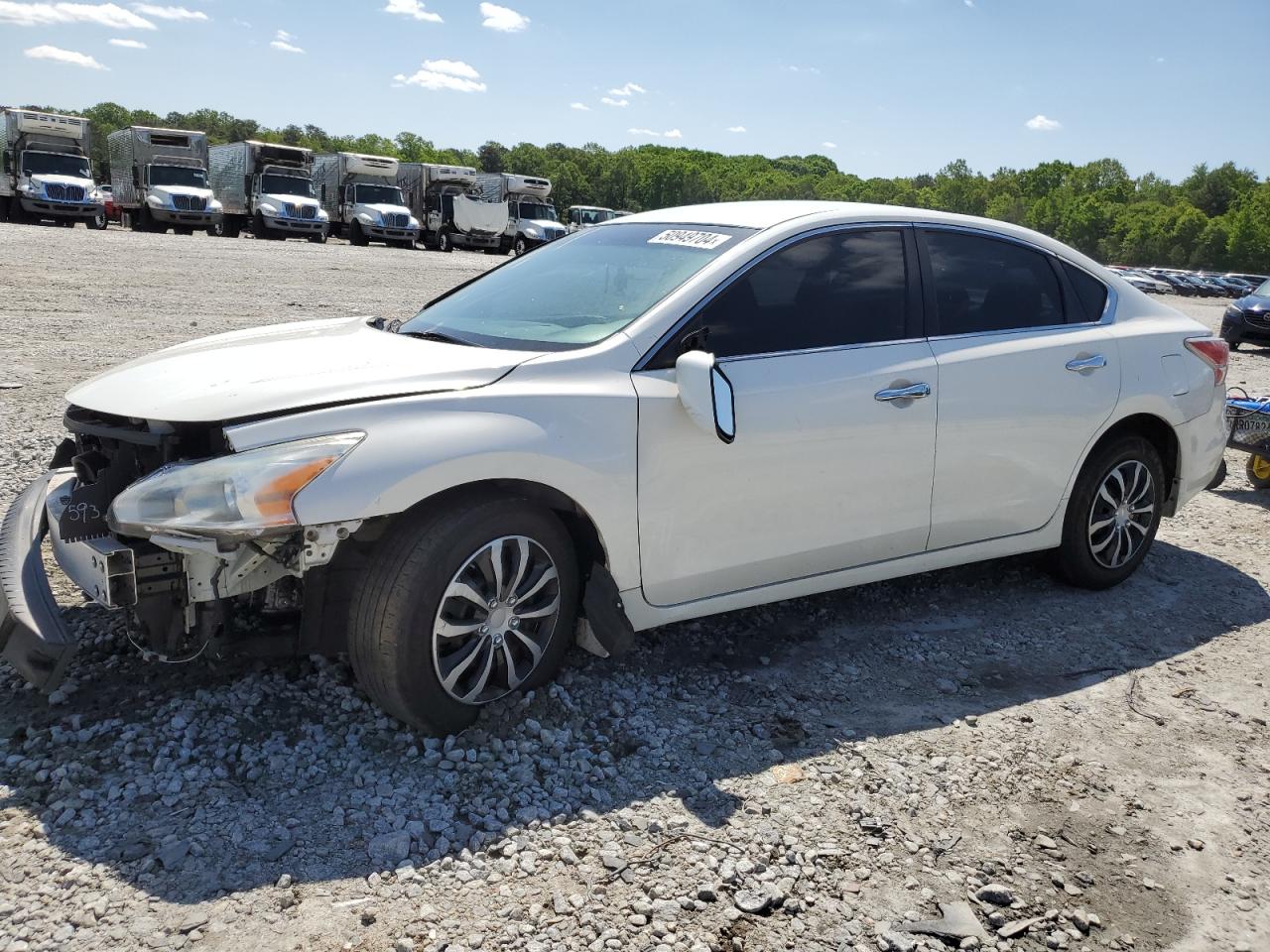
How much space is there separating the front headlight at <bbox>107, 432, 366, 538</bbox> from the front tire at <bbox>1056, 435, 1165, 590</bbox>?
11.5ft

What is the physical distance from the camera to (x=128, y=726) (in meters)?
3.31

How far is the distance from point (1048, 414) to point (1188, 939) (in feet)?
7.87

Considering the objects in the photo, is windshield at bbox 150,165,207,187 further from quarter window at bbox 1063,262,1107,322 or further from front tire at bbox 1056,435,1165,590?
front tire at bbox 1056,435,1165,590

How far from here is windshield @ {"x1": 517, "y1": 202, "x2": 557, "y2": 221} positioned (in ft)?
125

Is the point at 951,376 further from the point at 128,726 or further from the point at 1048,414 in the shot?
the point at 128,726

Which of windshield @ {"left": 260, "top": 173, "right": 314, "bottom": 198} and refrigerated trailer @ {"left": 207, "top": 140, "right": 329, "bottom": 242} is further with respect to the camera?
windshield @ {"left": 260, "top": 173, "right": 314, "bottom": 198}

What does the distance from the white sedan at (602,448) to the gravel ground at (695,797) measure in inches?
12.6

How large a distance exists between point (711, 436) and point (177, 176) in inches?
1250

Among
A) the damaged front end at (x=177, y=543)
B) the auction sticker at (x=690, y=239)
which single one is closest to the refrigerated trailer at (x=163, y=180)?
the auction sticker at (x=690, y=239)

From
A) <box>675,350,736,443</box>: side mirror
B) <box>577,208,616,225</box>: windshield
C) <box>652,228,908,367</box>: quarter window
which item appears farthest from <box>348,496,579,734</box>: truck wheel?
<box>577,208,616,225</box>: windshield

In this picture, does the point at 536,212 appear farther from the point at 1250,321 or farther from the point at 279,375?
the point at 279,375

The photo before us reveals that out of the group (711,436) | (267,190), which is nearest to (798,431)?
(711,436)

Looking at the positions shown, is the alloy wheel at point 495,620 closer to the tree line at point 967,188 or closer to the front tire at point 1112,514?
the front tire at point 1112,514

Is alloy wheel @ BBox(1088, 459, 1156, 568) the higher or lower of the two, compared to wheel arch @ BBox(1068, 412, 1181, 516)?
lower
